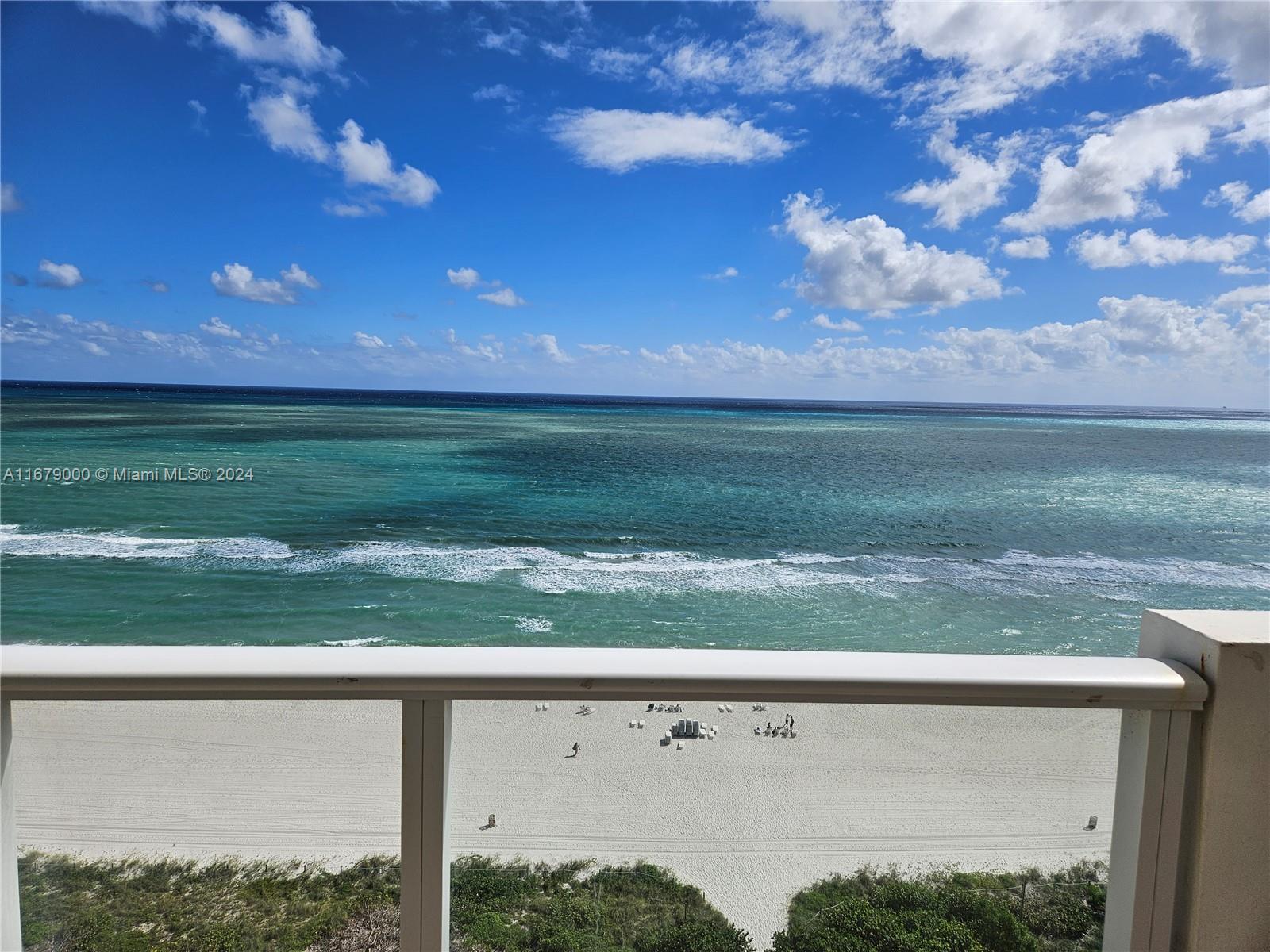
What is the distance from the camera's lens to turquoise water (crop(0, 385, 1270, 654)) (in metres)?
13.8

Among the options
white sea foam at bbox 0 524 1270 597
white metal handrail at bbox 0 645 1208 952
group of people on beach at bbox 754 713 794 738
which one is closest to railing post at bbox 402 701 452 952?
white metal handrail at bbox 0 645 1208 952

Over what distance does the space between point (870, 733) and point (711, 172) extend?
62.1m

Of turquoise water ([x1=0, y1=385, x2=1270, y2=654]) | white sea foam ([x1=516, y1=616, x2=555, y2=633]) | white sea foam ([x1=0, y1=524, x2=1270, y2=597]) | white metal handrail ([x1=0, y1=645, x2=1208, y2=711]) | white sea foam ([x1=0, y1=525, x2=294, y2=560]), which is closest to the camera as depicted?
white metal handrail ([x1=0, y1=645, x2=1208, y2=711])

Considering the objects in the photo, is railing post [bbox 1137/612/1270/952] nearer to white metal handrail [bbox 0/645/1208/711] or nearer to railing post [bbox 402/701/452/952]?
white metal handrail [bbox 0/645/1208/711]

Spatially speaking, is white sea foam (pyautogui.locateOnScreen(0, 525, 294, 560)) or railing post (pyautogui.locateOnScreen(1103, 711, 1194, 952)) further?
white sea foam (pyautogui.locateOnScreen(0, 525, 294, 560))

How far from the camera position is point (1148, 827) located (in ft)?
2.56

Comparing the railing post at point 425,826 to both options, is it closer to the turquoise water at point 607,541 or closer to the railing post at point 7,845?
the railing post at point 7,845

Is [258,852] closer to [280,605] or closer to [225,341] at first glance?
[280,605]

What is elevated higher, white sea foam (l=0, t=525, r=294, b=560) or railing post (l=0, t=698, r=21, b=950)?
railing post (l=0, t=698, r=21, b=950)

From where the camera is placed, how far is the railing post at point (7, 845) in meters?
0.72

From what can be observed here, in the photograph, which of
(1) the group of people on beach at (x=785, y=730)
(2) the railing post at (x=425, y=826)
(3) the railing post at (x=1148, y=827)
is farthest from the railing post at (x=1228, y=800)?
(2) the railing post at (x=425, y=826)

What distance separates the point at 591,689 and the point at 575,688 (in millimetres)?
16

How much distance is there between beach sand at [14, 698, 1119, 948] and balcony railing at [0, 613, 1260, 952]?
2 centimetres

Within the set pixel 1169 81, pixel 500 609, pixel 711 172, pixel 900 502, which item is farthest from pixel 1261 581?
pixel 711 172
